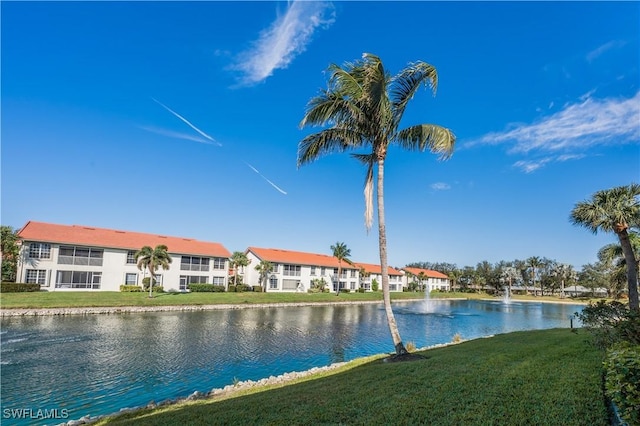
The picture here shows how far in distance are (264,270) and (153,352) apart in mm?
37323

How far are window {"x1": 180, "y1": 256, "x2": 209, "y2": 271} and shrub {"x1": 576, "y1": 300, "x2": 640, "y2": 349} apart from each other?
48.2 metres

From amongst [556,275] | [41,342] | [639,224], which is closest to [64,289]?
[41,342]

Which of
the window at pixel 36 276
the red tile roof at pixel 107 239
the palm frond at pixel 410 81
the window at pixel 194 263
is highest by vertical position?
the palm frond at pixel 410 81

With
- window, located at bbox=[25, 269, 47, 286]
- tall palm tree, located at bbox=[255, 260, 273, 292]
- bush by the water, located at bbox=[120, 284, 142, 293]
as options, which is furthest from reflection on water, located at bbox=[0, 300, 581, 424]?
tall palm tree, located at bbox=[255, 260, 273, 292]

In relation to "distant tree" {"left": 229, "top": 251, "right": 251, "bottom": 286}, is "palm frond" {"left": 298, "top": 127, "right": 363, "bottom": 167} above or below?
above

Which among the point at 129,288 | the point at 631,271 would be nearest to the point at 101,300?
the point at 129,288

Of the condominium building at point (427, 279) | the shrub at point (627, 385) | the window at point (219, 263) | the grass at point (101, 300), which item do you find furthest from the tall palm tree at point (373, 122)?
the condominium building at point (427, 279)

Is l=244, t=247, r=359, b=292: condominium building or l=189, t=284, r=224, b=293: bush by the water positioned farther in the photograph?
l=244, t=247, r=359, b=292: condominium building

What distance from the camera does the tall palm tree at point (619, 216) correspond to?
49.3 ft

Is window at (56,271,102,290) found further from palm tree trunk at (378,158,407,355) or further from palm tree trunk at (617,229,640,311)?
palm tree trunk at (617,229,640,311)

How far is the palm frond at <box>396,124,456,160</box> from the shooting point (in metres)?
12.5

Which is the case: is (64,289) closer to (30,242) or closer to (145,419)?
(30,242)

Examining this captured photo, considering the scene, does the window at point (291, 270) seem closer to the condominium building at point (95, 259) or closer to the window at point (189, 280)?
the condominium building at point (95, 259)

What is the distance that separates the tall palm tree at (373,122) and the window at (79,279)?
39453 millimetres
